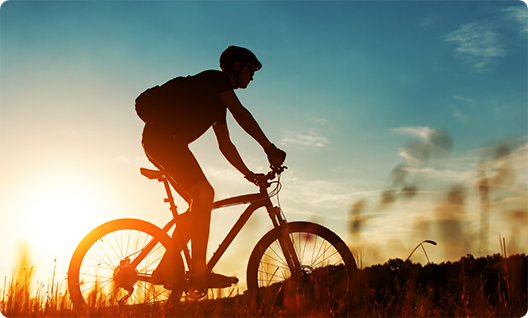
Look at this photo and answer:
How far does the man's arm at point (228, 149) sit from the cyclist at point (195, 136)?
0.40 m

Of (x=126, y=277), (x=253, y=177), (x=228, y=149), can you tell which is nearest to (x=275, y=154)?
(x=253, y=177)

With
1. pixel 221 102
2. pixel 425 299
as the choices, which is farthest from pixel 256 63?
pixel 425 299

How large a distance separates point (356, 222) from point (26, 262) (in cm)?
284

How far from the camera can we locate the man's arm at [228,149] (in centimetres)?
472

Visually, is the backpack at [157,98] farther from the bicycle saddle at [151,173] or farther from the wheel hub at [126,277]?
the wheel hub at [126,277]

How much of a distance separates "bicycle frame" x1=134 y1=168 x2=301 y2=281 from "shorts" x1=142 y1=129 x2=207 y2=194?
26cm

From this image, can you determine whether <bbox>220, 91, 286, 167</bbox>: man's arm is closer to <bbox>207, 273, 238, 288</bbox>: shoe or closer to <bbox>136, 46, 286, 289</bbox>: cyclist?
<bbox>136, 46, 286, 289</bbox>: cyclist

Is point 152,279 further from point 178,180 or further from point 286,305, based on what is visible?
point 286,305

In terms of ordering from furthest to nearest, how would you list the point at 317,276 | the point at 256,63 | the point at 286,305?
the point at 256,63 → the point at 317,276 → the point at 286,305

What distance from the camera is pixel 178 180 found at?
Answer: 4176 millimetres

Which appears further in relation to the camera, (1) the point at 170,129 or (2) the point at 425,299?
(1) the point at 170,129

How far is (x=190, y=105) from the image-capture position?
13.8ft

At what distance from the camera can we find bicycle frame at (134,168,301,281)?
4375 mm

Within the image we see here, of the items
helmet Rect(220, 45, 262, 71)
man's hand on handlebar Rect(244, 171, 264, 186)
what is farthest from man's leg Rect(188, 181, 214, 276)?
helmet Rect(220, 45, 262, 71)
